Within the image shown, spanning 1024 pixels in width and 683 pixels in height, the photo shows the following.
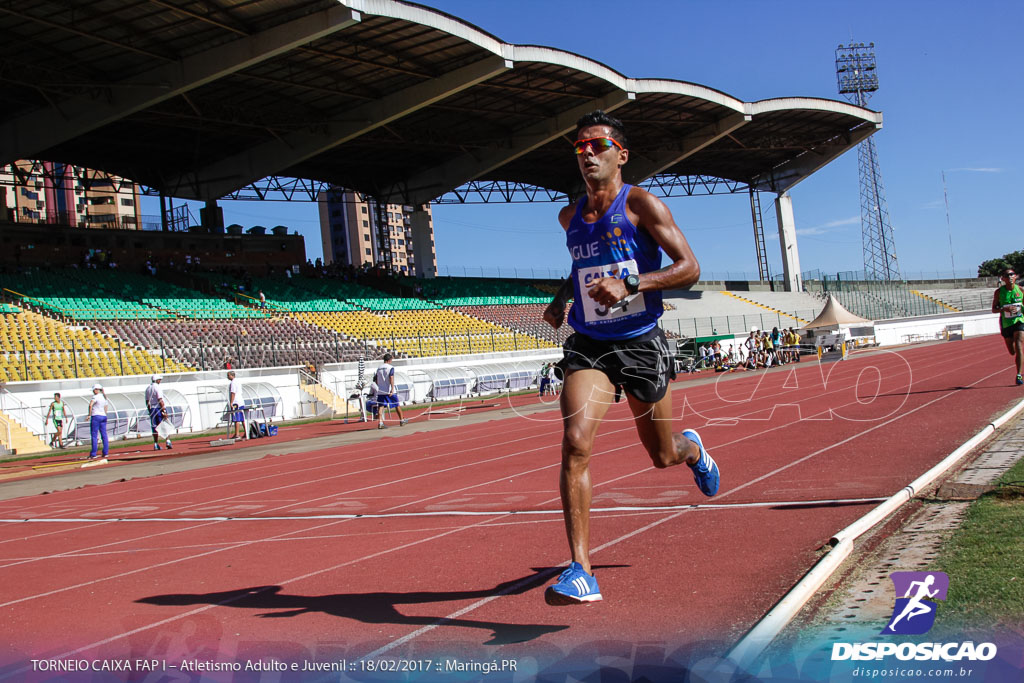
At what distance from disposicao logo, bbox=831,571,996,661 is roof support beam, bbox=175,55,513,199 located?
33.3 m

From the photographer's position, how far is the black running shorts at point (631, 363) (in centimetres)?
420

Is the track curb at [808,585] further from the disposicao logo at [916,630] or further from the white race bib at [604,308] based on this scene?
the white race bib at [604,308]

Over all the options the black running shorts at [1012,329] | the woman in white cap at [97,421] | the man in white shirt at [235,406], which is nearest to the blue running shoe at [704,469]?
the black running shorts at [1012,329]

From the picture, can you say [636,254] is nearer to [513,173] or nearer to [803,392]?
[803,392]

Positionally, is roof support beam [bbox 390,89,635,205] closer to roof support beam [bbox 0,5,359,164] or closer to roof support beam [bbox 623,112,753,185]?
roof support beam [bbox 623,112,753,185]

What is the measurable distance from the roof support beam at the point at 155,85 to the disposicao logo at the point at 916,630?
92.2ft

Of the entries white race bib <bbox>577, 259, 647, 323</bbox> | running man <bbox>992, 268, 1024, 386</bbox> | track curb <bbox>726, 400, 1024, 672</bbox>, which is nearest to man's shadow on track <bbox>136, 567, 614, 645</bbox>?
track curb <bbox>726, 400, 1024, 672</bbox>

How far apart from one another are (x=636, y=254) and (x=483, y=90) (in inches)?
1461

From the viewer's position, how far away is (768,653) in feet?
9.77

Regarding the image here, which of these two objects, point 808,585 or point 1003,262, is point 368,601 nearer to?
point 808,585

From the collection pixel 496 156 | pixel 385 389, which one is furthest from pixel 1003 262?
pixel 385 389

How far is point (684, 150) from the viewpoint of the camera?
50.8 meters

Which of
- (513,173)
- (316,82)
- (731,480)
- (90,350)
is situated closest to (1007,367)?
(731,480)

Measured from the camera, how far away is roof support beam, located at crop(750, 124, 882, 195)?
5750 cm
